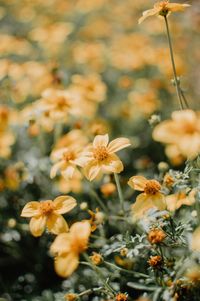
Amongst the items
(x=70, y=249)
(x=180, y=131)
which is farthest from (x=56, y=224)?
(x=180, y=131)

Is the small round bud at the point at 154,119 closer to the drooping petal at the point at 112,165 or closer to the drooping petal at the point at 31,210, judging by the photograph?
the drooping petal at the point at 112,165

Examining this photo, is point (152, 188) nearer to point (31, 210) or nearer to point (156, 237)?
point (156, 237)

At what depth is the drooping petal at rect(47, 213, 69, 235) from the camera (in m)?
1.94

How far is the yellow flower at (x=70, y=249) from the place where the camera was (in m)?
1.65

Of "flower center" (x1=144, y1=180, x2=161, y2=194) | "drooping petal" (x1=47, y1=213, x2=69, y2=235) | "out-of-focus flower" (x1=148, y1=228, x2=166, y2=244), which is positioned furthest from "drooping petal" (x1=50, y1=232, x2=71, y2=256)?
"flower center" (x1=144, y1=180, x2=161, y2=194)

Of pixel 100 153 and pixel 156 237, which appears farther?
pixel 100 153

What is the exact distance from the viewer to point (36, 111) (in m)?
2.88

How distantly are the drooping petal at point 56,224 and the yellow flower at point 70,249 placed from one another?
19 centimetres

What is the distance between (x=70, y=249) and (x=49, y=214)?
1.30 feet

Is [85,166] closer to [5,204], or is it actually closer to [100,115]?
[5,204]

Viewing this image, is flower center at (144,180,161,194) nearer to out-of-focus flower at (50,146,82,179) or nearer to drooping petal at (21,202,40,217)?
out-of-focus flower at (50,146,82,179)

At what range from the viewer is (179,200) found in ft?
6.76

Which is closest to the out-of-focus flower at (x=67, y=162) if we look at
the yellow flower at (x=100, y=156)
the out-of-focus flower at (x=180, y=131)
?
the yellow flower at (x=100, y=156)

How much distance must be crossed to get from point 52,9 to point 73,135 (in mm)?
4194
